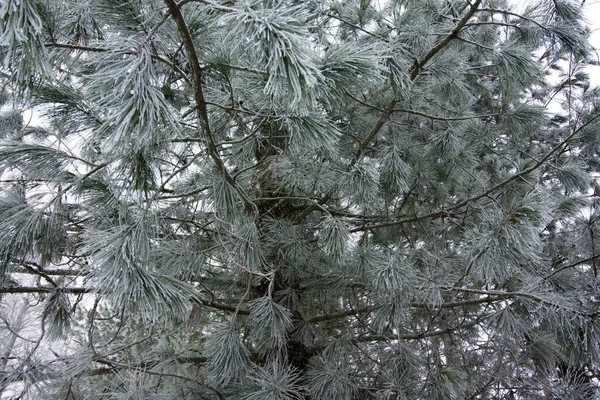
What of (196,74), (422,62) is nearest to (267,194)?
(422,62)

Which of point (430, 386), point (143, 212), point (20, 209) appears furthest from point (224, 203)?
point (430, 386)

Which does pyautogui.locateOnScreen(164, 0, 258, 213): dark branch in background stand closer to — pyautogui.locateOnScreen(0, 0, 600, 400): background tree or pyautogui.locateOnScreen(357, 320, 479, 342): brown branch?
pyautogui.locateOnScreen(0, 0, 600, 400): background tree

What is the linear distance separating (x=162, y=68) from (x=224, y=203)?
55 cm

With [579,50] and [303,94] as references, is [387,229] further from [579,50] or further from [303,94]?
[303,94]

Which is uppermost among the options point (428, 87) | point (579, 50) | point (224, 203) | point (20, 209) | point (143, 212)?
point (579, 50)

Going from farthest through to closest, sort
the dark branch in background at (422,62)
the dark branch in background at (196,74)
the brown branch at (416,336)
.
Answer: the brown branch at (416,336), the dark branch in background at (422,62), the dark branch in background at (196,74)

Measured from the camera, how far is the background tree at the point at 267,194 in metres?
1.25

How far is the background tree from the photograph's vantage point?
1248 mm

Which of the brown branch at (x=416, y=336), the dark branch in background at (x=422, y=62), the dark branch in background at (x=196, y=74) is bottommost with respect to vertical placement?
the brown branch at (x=416, y=336)

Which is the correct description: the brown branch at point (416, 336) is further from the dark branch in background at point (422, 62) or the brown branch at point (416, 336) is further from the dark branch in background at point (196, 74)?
the dark branch in background at point (196, 74)

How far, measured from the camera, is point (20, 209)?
5.25ft

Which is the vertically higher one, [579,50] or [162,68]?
[579,50]

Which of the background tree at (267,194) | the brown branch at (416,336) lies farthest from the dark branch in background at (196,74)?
the brown branch at (416,336)

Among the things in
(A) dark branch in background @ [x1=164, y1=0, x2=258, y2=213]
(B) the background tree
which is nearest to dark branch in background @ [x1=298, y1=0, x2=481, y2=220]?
(B) the background tree
